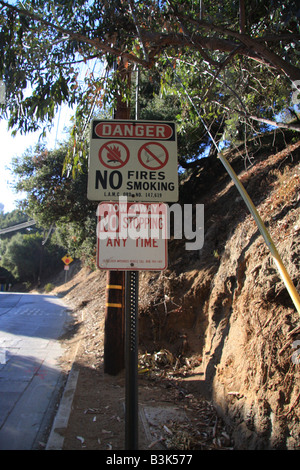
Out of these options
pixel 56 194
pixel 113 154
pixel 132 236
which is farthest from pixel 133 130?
pixel 56 194

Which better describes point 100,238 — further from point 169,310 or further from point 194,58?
point 194,58

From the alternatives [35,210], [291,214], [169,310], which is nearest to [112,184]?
[291,214]

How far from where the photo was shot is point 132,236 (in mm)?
2791

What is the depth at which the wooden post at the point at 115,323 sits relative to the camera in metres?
6.40

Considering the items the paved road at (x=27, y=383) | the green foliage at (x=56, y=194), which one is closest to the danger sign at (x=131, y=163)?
the paved road at (x=27, y=383)

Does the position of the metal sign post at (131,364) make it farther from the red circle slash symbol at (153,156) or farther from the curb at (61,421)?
the curb at (61,421)

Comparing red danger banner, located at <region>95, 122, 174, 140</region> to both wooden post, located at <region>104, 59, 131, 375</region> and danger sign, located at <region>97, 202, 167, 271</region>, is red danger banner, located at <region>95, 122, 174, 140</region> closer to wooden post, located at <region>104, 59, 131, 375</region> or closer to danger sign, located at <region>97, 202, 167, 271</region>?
danger sign, located at <region>97, 202, 167, 271</region>

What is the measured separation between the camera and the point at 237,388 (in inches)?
170

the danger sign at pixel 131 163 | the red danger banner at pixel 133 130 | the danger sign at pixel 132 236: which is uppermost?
the red danger banner at pixel 133 130

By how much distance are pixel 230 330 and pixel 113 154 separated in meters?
3.49

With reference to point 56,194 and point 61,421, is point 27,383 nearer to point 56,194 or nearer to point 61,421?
point 61,421

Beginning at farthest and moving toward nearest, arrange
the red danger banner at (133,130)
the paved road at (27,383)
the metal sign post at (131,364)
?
the paved road at (27,383), the red danger banner at (133,130), the metal sign post at (131,364)

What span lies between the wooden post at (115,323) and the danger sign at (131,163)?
369cm

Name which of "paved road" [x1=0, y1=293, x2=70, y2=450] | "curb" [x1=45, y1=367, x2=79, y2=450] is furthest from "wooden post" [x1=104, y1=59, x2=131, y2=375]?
"paved road" [x1=0, y1=293, x2=70, y2=450]
